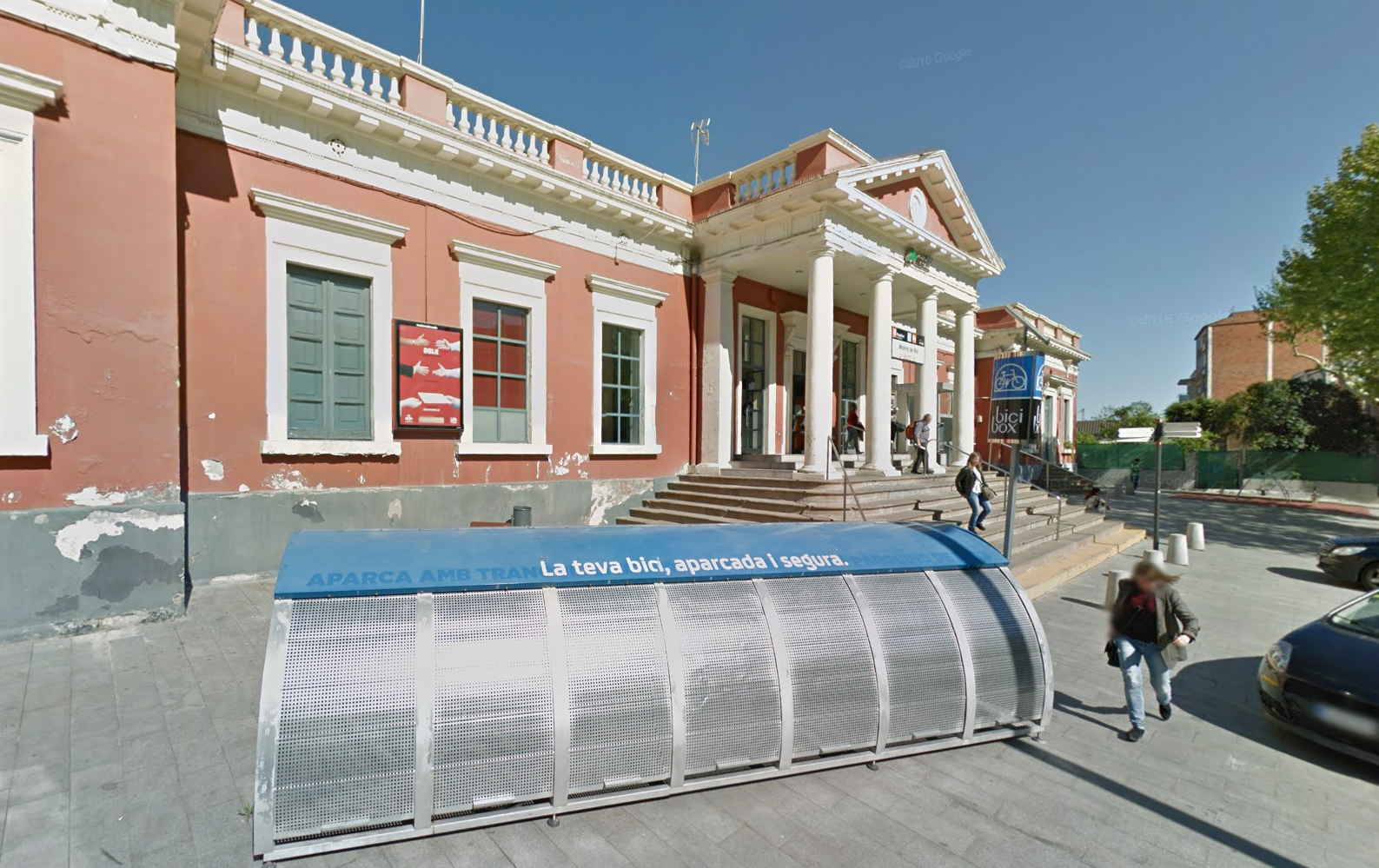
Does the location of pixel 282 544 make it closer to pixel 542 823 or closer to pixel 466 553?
pixel 466 553

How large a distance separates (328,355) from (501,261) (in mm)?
3230

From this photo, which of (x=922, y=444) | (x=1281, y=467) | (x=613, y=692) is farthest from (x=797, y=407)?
(x=1281, y=467)

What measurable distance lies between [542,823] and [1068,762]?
12.4ft

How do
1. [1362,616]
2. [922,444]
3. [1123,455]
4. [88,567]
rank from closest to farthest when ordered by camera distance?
1. [1362,616]
2. [88,567]
3. [922,444]
4. [1123,455]

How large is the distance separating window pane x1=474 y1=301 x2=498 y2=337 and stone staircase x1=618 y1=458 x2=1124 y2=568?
437 cm

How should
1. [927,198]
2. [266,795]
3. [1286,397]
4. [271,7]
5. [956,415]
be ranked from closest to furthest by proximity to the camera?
[266,795], [271,7], [927,198], [956,415], [1286,397]

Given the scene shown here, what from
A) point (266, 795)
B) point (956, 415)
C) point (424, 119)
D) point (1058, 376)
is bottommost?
point (266, 795)

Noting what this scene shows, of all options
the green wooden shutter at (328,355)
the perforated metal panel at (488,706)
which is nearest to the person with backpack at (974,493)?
the perforated metal panel at (488,706)

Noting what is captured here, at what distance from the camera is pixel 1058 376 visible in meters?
28.1

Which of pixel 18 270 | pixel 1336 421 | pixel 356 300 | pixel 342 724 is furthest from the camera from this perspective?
pixel 1336 421

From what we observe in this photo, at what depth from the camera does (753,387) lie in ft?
47.7

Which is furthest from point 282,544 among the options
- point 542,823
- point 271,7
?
point 271,7

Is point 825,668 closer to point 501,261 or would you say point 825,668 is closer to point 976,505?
point 976,505

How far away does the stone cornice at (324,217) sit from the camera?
24.7 ft
